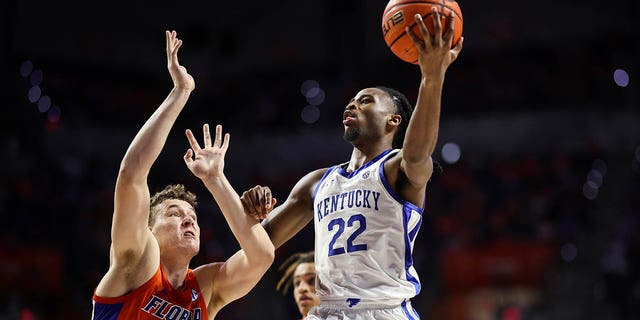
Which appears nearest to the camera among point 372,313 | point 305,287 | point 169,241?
point 372,313

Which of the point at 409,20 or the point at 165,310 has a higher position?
the point at 409,20

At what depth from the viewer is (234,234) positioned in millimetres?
4148

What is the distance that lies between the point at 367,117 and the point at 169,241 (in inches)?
50.5

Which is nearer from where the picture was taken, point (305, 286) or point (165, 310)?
point (165, 310)

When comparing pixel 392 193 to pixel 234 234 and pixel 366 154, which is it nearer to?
pixel 366 154

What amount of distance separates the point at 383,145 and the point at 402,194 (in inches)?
18.3

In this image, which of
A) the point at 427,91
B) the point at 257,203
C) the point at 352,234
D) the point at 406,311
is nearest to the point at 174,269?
the point at 257,203

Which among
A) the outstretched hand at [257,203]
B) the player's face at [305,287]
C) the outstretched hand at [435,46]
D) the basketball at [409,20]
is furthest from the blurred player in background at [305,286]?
the outstretched hand at [435,46]

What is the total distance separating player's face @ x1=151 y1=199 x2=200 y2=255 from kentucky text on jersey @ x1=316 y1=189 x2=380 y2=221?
0.71 metres

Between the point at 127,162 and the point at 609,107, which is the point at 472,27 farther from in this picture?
the point at 127,162

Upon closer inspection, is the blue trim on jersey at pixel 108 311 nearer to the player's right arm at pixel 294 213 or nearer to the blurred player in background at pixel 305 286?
the player's right arm at pixel 294 213

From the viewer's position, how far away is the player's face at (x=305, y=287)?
5344mm

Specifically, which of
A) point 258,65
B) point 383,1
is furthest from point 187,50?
point 383,1

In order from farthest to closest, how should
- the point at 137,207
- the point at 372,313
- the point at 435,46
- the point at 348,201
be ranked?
the point at 348,201
the point at 372,313
the point at 137,207
the point at 435,46
